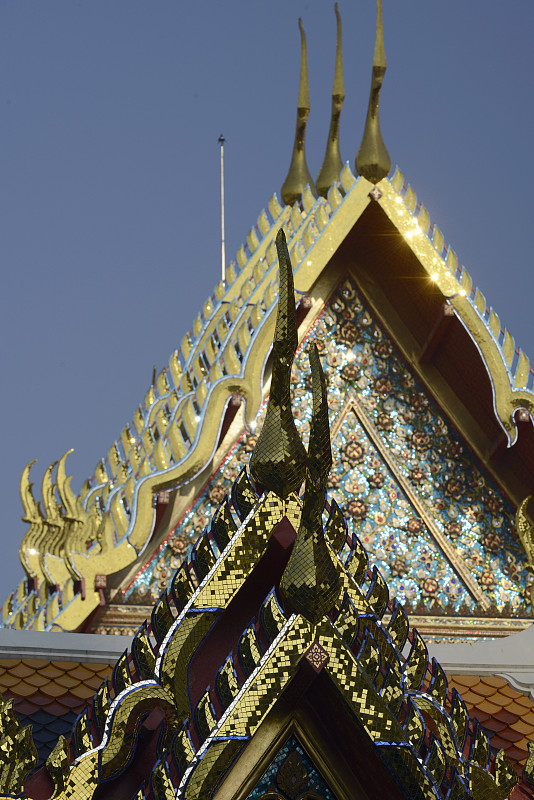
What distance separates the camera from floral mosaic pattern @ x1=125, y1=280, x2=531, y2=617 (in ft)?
26.7

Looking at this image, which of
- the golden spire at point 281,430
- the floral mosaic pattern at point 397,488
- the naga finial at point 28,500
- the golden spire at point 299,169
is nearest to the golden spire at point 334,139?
the golden spire at point 299,169

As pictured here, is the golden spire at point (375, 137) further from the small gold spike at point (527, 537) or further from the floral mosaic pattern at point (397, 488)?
the small gold spike at point (527, 537)

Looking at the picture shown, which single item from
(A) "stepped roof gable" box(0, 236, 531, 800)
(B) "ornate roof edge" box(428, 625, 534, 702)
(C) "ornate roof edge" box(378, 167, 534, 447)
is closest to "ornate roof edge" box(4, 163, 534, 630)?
(C) "ornate roof edge" box(378, 167, 534, 447)

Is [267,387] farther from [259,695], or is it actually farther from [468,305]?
[259,695]

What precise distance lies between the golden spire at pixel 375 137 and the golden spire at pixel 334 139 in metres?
0.94

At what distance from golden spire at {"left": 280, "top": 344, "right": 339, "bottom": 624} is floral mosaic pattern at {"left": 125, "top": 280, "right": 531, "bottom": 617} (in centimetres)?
444

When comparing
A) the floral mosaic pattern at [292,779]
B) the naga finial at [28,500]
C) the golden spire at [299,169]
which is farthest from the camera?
the golden spire at [299,169]

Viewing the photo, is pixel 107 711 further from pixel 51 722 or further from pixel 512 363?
pixel 512 363

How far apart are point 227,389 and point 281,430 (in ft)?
14.6

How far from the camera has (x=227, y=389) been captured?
806 cm

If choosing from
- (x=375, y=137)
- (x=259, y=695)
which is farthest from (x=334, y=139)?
(x=259, y=695)

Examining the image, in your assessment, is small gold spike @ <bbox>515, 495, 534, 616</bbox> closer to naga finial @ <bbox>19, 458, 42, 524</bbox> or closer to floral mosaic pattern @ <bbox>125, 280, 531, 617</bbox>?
floral mosaic pattern @ <bbox>125, 280, 531, 617</bbox>

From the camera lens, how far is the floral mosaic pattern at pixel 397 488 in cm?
812

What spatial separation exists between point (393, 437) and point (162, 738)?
5252mm
